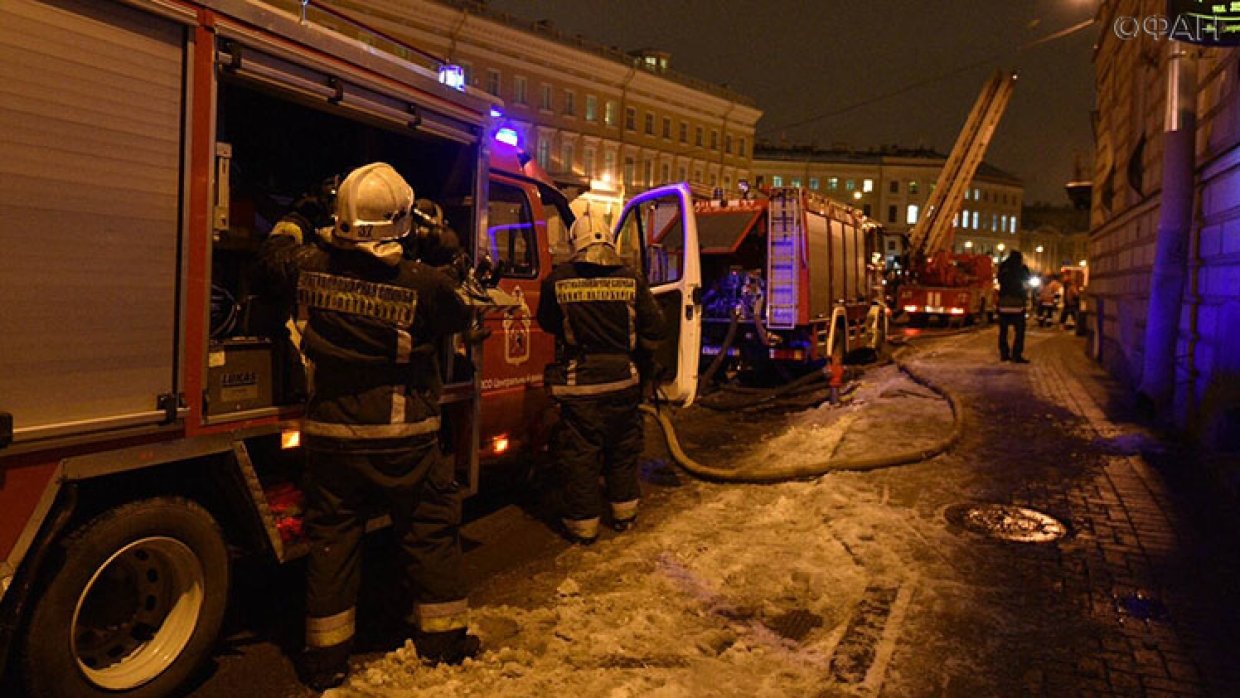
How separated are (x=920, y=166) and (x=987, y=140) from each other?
2258 inches

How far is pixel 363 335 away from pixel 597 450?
2112 mm

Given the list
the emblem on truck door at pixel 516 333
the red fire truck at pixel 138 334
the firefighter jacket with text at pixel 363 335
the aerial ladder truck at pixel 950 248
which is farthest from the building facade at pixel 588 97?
the firefighter jacket with text at pixel 363 335

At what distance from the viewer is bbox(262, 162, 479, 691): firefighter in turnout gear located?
313 centimetres

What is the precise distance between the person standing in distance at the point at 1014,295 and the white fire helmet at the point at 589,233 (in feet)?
34.1

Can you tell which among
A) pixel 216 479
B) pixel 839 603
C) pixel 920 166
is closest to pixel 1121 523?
pixel 839 603

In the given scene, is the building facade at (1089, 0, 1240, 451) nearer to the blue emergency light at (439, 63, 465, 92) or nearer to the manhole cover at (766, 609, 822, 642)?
the manhole cover at (766, 609, 822, 642)

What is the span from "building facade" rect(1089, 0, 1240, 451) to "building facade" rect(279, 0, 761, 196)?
80.6 ft

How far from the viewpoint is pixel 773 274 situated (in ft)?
34.4

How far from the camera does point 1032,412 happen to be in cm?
916

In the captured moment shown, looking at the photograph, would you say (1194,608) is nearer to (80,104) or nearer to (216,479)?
(216,479)

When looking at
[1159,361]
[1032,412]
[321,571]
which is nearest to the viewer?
[321,571]

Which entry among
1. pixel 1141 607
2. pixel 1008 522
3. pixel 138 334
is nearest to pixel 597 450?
pixel 138 334

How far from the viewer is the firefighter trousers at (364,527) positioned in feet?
10.3

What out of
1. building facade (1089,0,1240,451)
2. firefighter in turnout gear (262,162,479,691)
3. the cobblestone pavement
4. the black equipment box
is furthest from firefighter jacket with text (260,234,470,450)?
building facade (1089,0,1240,451)
